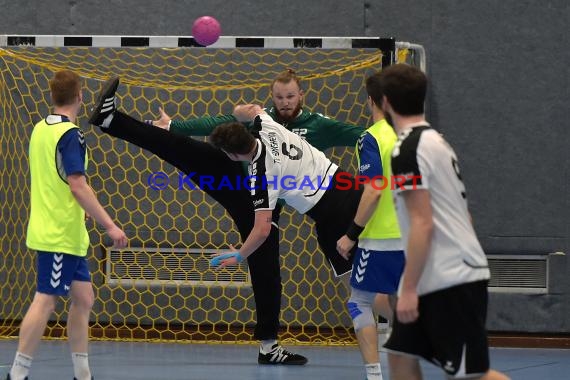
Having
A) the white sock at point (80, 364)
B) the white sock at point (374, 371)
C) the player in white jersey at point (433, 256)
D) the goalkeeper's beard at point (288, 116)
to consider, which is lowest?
the white sock at point (374, 371)

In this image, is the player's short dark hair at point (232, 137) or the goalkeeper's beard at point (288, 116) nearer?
the player's short dark hair at point (232, 137)

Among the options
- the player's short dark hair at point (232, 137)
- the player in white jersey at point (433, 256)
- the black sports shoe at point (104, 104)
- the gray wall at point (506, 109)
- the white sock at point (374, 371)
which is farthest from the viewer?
the gray wall at point (506, 109)

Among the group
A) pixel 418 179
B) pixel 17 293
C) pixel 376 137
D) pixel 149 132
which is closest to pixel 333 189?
pixel 376 137

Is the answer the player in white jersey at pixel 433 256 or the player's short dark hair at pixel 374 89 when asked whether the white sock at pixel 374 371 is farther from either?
the player in white jersey at pixel 433 256

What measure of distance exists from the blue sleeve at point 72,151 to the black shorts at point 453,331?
2.14 m

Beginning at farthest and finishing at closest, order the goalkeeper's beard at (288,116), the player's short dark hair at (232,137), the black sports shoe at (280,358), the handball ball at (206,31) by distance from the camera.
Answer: the handball ball at (206,31)
the black sports shoe at (280,358)
the goalkeeper's beard at (288,116)
the player's short dark hair at (232,137)

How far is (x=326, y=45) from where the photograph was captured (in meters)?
6.93

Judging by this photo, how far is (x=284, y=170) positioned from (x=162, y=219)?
2.66 meters

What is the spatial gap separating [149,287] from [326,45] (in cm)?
253

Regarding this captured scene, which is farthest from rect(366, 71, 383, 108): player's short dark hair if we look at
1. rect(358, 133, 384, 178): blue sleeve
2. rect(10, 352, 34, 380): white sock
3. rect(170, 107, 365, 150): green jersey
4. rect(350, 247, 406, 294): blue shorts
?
rect(10, 352, 34, 380): white sock

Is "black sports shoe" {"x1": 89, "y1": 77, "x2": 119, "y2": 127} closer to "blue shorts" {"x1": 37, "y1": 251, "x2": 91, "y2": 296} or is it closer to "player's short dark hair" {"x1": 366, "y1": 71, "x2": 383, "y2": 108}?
"blue shorts" {"x1": 37, "y1": 251, "x2": 91, "y2": 296}

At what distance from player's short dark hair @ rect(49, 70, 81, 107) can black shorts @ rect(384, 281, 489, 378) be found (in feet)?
7.93

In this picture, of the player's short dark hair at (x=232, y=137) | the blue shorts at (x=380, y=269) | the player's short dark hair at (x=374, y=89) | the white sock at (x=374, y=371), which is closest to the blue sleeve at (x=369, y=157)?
the player's short dark hair at (x=374, y=89)

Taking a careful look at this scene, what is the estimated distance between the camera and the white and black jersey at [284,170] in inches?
214
